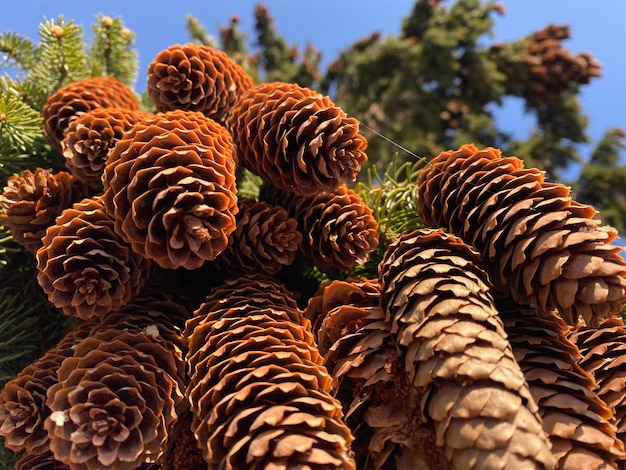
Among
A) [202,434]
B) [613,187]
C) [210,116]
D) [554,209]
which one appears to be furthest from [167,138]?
[613,187]

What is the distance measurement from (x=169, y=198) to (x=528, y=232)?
36cm

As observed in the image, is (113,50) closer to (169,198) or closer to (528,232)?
(169,198)

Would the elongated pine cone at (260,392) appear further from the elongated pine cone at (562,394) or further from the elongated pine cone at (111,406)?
the elongated pine cone at (562,394)

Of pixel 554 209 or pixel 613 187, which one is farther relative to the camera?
pixel 613 187

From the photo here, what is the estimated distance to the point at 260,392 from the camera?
436mm

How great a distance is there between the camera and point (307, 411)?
0.43 meters

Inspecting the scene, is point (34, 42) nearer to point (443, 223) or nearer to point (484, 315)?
point (443, 223)

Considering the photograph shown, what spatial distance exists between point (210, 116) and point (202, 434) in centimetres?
43

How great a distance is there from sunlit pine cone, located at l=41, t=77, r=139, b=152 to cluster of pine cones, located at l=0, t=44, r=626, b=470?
0.34ft

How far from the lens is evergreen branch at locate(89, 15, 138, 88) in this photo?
3.15ft

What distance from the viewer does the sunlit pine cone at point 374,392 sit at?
0.46 metres

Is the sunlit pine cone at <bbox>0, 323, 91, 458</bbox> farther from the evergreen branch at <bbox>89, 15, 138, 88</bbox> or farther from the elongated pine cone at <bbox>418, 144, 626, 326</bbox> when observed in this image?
the evergreen branch at <bbox>89, 15, 138, 88</bbox>

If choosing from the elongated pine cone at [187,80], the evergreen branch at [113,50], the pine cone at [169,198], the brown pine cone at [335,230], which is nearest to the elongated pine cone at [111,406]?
the pine cone at [169,198]

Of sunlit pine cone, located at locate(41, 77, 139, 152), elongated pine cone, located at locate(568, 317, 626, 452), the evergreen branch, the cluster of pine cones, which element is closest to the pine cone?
the cluster of pine cones
